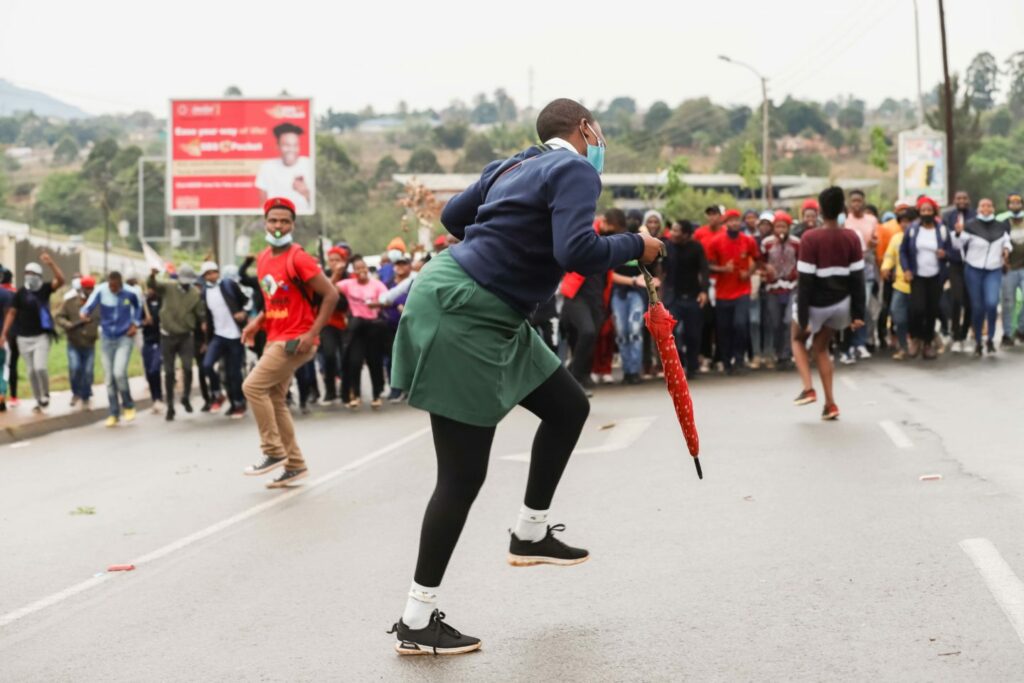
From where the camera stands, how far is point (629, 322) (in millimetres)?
18016

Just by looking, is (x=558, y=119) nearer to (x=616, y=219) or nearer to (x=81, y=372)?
(x=616, y=219)

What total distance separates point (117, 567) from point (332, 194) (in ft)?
310

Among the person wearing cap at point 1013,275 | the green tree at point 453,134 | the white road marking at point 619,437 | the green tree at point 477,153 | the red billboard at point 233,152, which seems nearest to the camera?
the white road marking at point 619,437

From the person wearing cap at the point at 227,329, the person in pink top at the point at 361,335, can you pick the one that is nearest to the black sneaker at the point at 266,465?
the person wearing cap at the point at 227,329

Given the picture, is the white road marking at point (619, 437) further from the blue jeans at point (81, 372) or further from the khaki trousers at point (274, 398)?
the blue jeans at point (81, 372)

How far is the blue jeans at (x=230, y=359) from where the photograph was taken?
693 inches

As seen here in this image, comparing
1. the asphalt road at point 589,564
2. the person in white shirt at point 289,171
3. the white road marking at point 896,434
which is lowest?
the asphalt road at point 589,564

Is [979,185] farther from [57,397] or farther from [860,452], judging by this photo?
[860,452]

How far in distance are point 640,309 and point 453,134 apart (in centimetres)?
18016

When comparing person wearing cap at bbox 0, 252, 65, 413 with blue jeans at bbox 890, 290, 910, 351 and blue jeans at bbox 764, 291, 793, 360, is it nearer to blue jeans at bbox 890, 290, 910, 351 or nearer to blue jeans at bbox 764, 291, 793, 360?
blue jeans at bbox 764, 291, 793, 360

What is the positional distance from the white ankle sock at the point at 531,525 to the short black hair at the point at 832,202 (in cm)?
738

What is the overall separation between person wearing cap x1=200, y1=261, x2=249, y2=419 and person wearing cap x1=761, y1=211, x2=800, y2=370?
260 inches

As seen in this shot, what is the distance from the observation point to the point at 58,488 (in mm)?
11406

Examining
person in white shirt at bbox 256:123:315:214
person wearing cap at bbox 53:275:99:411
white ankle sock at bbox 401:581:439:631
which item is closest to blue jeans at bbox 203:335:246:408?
person wearing cap at bbox 53:275:99:411
